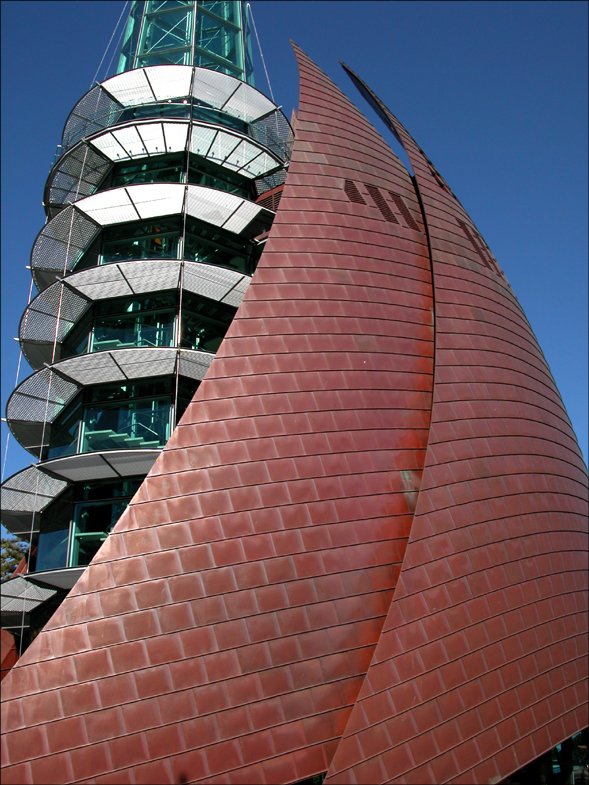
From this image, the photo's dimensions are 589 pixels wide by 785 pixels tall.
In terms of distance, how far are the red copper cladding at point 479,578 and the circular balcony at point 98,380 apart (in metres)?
6.73

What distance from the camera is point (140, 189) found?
2300 centimetres

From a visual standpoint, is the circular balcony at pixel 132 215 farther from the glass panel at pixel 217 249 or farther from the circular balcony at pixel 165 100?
the circular balcony at pixel 165 100

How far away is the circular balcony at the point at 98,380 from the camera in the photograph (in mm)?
20547

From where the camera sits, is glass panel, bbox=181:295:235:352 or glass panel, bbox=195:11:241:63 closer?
glass panel, bbox=181:295:235:352

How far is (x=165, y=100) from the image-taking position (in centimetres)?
2628

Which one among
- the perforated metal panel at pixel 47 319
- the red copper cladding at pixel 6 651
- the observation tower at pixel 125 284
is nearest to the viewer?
the red copper cladding at pixel 6 651

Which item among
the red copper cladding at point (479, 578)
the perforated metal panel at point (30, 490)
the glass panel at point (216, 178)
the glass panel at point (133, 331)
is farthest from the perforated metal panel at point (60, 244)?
the red copper cladding at point (479, 578)

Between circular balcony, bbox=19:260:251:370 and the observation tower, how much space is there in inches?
1.9

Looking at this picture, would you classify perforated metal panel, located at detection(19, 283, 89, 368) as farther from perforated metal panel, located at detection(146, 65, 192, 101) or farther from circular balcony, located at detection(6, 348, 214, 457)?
perforated metal panel, located at detection(146, 65, 192, 101)

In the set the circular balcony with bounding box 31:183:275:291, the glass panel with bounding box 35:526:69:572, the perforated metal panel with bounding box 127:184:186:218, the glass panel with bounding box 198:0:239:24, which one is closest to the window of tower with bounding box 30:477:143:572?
the glass panel with bounding box 35:526:69:572

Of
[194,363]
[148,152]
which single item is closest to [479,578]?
[194,363]

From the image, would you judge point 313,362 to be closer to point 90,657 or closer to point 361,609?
point 361,609

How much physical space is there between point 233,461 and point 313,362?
126 inches

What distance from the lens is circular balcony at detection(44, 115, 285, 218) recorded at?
24.6m
